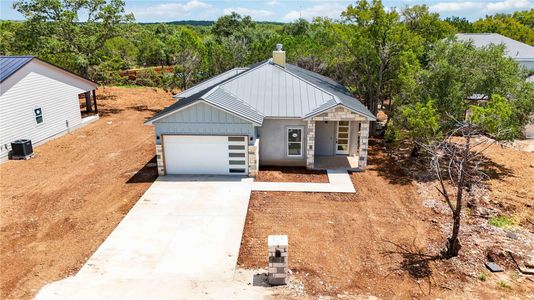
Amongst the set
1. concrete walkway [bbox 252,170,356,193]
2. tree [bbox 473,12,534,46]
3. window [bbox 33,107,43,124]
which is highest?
tree [bbox 473,12,534,46]

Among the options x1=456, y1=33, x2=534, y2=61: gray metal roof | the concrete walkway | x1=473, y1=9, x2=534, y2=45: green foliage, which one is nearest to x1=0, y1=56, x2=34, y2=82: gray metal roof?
the concrete walkway

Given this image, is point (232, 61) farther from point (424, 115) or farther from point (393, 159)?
point (424, 115)

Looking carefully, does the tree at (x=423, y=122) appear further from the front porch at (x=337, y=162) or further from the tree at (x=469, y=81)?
the front porch at (x=337, y=162)

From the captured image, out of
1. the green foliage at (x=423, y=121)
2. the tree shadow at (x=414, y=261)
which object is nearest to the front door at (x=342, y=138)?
the green foliage at (x=423, y=121)

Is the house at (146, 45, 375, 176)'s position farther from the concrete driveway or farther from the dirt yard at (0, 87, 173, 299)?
the dirt yard at (0, 87, 173, 299)

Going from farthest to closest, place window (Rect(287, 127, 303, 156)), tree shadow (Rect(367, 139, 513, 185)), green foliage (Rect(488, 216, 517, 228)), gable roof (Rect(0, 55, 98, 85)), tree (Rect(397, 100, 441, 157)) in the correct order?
gable roof (Rect(0, 55, 98, 85))
window (Rect(287, 127, 303, 156))
tree shadow (Rect(367, 139, 513, 185))
tree (Rect(397, 100, 441, 157))
green foliage (Rect(488, 216, 517, 228))

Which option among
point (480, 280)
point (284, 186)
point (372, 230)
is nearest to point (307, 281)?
point (372, 230)
